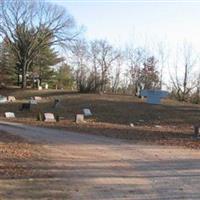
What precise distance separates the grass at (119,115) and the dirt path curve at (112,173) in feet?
15.7

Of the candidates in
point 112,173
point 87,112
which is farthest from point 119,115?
point 112,173

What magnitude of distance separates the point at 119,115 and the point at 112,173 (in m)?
20.6

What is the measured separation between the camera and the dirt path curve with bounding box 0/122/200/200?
890 cm

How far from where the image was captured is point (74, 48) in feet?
204

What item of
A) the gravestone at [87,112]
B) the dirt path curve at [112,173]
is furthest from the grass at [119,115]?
the dirt path curve at [112,173]

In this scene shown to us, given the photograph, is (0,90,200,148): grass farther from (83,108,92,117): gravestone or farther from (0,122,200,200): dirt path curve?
(0,122,200,200): dirt path curve

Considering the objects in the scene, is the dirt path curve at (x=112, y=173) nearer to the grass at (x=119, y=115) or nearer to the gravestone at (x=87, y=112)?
the grass at (x=119, y=115)

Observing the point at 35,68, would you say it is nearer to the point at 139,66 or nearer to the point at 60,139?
the point at 139,66

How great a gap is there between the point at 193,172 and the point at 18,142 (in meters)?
6.33

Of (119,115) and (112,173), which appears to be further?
(119,115)

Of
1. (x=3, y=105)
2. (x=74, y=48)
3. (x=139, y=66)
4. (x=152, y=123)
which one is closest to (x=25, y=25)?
(x=74, y=48)

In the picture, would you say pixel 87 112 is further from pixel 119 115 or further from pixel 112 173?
pixel 112 173

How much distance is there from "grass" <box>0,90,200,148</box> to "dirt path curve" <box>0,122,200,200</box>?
4790mm

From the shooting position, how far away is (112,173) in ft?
36.1
